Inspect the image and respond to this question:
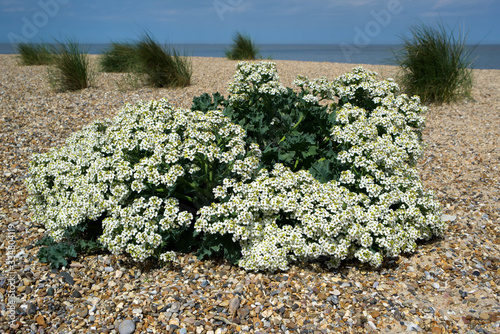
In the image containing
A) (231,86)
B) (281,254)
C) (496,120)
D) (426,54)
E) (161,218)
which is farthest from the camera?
(426,54)

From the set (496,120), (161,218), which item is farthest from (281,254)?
(496,120)

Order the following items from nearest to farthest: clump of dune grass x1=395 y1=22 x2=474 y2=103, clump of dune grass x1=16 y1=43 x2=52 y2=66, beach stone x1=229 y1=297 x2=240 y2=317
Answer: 1. beach stone x1=229 y1=297 x2=240 y2=317
2. clump of dune grass x1=395 y1=22 x2=474 y2=103
3. clump of dune grass x1=16 y1=43 x2=52 y2=66

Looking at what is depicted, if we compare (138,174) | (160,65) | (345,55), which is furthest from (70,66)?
(345,55)

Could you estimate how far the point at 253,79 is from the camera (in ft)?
15.1

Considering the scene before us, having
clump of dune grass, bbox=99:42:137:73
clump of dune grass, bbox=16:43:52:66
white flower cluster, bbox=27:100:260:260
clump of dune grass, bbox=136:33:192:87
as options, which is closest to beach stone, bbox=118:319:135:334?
white flower cluster, bbox=27:100:260:260

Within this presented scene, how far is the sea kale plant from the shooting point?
10.1 ft

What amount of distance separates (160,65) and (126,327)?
8.61m

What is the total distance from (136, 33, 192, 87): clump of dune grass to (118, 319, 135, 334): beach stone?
26.9 feet

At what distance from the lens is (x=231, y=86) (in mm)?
4914

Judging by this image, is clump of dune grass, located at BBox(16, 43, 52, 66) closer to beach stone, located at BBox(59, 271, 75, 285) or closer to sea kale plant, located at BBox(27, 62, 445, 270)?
sea kale plant, located at BBox(27, 62, 445, 270)

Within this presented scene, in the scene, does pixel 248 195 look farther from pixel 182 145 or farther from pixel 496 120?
pixel 496 120

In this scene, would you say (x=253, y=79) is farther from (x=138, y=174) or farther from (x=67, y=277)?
(x=67, y=277)

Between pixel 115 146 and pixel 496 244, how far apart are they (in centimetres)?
410

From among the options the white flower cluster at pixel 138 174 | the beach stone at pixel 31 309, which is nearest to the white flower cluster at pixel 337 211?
the white flower cluster at pixel 138 174
